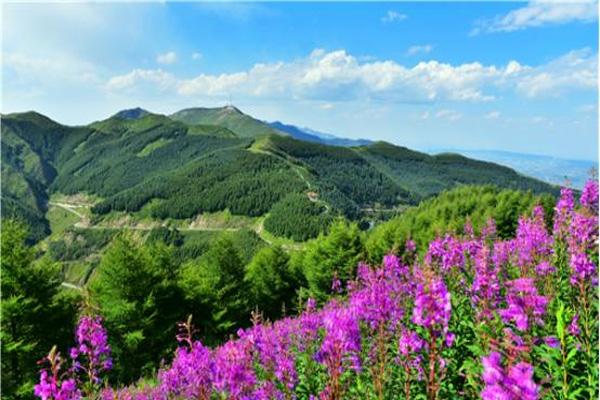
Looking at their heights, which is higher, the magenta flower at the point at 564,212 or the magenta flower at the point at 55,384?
the magenta flower at the point at 564,212

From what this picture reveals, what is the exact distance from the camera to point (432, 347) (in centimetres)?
332

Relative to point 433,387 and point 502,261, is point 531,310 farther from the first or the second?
point 502,261

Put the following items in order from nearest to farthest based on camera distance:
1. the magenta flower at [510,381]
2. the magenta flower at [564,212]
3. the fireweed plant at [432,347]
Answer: the magenta flower at [510,381], the fireweed plant at [432,347], the magenta flower at [564,212]

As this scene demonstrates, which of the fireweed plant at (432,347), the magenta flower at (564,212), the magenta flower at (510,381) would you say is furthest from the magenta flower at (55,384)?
the magenta flower at (564,212)

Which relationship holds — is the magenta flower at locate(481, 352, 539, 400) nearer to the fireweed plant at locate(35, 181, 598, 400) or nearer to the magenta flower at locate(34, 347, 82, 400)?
the fireweed plant at locate(35, 181, 598, 400)

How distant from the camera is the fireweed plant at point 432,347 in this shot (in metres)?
3.82

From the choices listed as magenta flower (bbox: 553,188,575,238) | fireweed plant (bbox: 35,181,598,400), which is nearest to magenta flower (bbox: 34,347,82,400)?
fireweed plant (bbox: 35,181,598,400)

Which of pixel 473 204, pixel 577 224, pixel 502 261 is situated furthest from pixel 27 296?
pixel 473 204

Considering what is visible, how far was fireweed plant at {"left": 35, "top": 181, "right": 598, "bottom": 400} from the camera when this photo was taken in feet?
12.5

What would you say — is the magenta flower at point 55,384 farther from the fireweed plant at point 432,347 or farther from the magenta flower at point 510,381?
the magenta flower at point 510,381

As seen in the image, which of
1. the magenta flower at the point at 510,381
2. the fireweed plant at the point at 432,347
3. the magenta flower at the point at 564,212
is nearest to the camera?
the magenta flower at the point at 510,381

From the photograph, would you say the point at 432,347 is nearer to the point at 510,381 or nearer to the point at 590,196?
the point at 510,381

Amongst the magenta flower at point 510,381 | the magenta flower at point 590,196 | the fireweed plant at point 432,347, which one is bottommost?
the fireweed plant at point 432,347

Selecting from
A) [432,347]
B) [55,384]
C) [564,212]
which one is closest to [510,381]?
[432,347]
